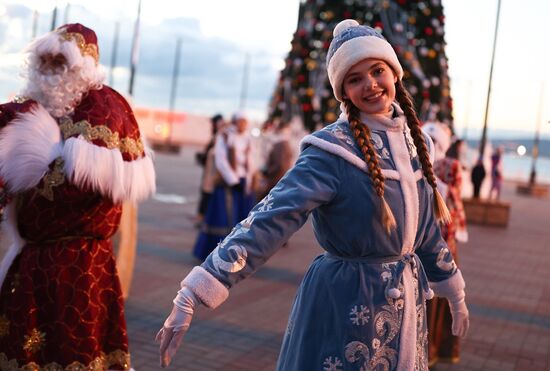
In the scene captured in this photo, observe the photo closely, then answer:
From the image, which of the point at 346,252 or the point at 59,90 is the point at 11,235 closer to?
the point at 59,90

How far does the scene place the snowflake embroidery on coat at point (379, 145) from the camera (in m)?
2.46

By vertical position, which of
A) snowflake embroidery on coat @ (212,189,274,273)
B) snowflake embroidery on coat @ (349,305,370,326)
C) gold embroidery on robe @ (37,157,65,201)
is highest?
gold embroidery on robe @ (37,157,65,201)

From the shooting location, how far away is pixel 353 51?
95.8 inches

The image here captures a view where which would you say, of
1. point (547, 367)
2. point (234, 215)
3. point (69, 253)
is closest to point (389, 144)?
point (69, 253)

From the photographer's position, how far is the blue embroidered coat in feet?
7.47

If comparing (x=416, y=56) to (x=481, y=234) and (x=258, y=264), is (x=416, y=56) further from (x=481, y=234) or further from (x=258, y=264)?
(x=258, y=264)

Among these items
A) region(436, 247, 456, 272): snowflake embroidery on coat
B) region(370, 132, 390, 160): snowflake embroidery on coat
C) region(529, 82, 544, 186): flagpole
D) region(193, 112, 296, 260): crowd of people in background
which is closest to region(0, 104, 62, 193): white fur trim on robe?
region(370, 132, 390, 160): snowflake embroidery on coat

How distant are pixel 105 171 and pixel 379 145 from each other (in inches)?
58.8

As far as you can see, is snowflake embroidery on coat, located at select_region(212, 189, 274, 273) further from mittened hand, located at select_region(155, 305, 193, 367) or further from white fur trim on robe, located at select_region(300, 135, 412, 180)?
white fur trim on robe, located at select_region(300, 135, 412, 180)

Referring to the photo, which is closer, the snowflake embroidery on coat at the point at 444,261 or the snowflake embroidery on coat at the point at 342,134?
the snowflake embroidery on coat at the point at 342,134

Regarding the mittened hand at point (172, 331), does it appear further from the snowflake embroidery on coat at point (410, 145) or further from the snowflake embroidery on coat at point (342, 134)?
the snowflake embroidery on coat at point (410, 145)

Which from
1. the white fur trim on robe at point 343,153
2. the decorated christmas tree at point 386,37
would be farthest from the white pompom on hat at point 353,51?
the decorated christmas tree at point 386,37

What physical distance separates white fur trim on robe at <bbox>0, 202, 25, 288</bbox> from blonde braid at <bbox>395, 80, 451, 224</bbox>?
1.97m

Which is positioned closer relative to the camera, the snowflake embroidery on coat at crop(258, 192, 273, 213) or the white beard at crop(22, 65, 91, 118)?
the snowflake embroidery on coat at crop(258, 192, 273, 213)
